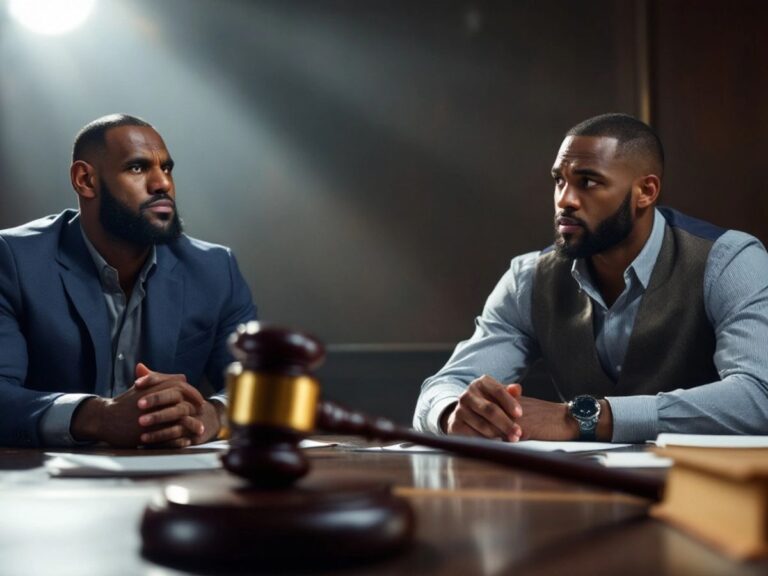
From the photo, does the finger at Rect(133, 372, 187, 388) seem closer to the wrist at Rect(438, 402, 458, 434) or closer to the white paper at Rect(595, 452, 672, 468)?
the wrist at Rect(438, 402, 458, 434)

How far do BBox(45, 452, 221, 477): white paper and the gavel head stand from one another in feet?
1.39

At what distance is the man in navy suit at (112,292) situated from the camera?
213 centimetres

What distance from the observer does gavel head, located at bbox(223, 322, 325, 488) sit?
602 mm

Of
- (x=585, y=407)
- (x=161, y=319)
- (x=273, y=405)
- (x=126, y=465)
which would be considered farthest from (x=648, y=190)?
(x=273, y=405)

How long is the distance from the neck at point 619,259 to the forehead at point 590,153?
0.54ft

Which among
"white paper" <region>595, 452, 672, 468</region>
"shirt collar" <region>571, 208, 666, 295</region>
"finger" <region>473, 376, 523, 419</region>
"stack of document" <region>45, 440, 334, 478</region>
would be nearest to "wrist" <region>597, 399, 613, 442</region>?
"finger" <region>473, 376, 523, 419</region>

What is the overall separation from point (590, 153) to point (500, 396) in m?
0.95

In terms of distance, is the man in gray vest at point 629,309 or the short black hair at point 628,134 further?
the short black hair at point 628,134

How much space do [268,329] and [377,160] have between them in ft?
9.16

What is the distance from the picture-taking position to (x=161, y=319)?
2.28 m

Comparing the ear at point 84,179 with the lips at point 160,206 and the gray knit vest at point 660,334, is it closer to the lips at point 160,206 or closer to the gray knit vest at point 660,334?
the lips at point 160,206

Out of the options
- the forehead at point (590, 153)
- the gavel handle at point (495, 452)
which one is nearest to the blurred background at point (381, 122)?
the forehead at point (590, 153)

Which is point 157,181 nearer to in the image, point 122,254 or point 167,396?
point 122,254

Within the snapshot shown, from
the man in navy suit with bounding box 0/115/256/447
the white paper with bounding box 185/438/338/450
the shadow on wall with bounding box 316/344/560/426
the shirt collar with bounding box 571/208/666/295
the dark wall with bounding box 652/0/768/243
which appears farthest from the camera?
the shadow on wall with bounding box 316/344/560/426
